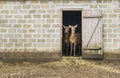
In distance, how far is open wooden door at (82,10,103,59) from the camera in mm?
14750

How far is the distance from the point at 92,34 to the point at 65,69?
240 centimetres

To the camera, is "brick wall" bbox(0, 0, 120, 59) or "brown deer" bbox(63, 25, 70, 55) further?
"brown deer" bbox(63, 25, 70, 55)

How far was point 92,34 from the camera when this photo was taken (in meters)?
14.8

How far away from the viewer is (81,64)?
1437 cm

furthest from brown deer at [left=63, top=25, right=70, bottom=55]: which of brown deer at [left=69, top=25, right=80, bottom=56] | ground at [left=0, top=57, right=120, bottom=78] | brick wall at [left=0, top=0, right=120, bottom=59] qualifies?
ground at [left=0, top=57, right=120, bottom=78]

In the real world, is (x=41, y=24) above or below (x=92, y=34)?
above

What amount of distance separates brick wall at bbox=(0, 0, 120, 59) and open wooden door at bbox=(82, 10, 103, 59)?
0.23m

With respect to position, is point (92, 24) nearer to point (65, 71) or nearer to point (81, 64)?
point (81, 64)

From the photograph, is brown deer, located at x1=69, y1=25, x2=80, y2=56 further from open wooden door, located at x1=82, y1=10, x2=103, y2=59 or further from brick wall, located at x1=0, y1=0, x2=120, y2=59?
brick wall, located at x1=0, y1=0, x2=120, y2=59

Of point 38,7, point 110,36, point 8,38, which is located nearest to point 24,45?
point 8,38

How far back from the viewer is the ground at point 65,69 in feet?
39.0

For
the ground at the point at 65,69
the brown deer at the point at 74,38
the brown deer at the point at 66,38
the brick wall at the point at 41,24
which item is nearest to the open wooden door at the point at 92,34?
the brick wall at the point at 41,24

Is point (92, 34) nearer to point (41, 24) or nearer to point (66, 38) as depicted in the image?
point (66, 38)

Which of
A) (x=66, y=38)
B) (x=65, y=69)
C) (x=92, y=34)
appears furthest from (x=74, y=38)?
(x=65, y=69)
